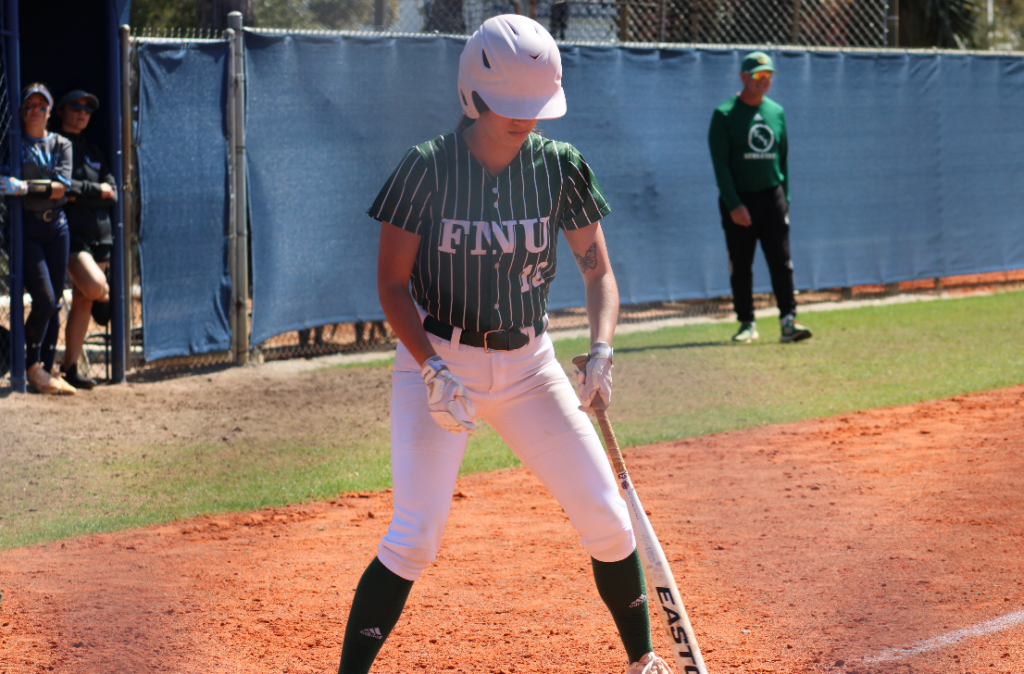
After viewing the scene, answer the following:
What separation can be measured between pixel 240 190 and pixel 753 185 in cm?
436

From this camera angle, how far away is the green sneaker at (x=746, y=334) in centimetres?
986

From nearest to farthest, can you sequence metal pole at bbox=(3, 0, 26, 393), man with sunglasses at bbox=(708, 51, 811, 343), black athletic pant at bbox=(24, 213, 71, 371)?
metal pole at bbox=(3, 0, 26, 393), black athletic pant at bbox=(24, 213, 71, 371), man with sunglasses at bbox=(708, 51, 811, 343)

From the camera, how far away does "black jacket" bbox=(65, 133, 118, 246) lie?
25.0ft

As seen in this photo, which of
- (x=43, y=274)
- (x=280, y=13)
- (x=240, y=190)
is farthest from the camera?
(x=280, y=13)

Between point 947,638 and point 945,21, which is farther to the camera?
point 945,21

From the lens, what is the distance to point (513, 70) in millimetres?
2967

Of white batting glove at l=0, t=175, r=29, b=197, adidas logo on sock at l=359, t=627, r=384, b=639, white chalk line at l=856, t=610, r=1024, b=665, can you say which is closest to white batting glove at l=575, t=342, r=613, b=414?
adidas logo on sock at l=359, t=627, r=384, b=639

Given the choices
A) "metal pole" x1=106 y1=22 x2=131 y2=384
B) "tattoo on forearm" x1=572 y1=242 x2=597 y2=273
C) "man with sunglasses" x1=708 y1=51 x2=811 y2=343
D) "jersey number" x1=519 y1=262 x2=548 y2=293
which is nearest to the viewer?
"jersey number" x1=519 y1=262 x2=548 y2=293

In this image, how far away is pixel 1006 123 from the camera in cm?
1331

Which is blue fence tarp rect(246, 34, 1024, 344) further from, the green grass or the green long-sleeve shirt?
the green long-sleeve shirt

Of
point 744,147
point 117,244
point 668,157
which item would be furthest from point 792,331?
point 117,244

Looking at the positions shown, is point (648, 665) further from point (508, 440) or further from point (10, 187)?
point (10, 187)

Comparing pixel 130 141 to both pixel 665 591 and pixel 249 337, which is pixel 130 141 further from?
A: pixel 665 591

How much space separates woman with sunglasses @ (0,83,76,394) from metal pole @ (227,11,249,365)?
1.39 metres
